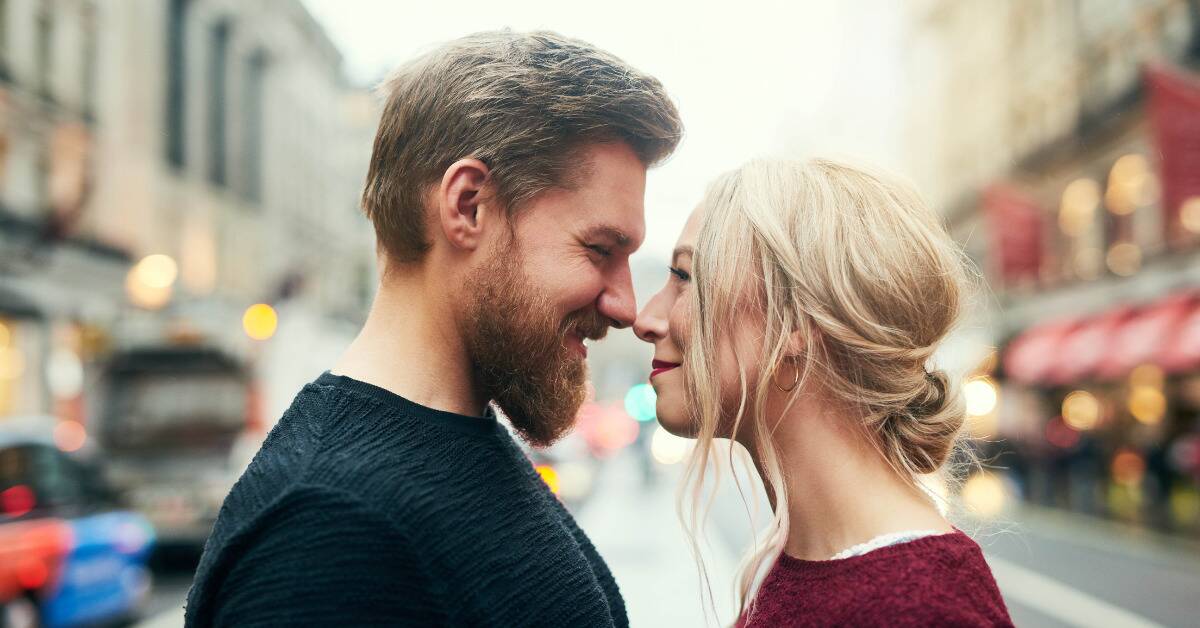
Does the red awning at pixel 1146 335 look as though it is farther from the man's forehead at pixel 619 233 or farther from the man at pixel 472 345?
the man at pixel 472 345

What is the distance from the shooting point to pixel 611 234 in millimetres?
2408

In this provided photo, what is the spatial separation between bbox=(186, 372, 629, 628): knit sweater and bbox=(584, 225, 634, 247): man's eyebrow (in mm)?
476

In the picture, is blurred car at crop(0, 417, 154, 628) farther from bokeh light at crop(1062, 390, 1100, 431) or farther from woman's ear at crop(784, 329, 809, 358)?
bokeh light at crop(1062, 390, 1100, 431)

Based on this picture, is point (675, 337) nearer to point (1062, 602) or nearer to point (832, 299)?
point (832, 299)

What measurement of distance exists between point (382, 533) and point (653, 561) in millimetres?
13855

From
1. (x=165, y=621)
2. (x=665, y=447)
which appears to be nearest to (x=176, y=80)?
(x=665, y=447)

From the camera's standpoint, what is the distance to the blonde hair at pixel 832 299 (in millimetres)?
2293

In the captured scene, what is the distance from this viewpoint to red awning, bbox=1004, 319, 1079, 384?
101ft

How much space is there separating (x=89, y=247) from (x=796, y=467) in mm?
24683

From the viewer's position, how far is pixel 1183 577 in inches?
554

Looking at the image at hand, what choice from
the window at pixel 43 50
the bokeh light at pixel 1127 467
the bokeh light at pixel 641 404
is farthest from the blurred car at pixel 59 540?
the bokeh light at pixel 641 404

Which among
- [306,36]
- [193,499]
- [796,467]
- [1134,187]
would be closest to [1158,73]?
[1134,187]

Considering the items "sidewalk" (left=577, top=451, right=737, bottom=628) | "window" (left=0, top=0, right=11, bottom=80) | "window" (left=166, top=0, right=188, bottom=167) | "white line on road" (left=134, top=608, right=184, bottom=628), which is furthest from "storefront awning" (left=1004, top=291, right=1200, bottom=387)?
"window" (left=166, top=0, right=188, bottom=167)

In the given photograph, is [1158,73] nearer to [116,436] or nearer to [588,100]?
[116,436]
